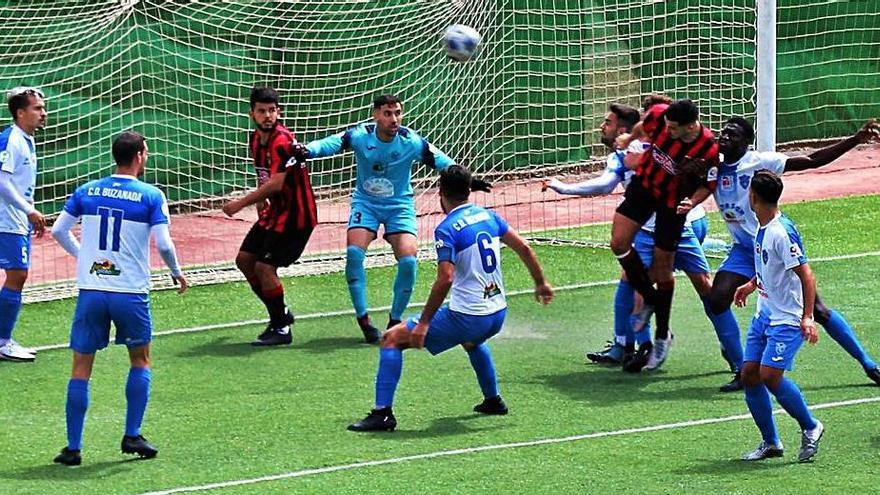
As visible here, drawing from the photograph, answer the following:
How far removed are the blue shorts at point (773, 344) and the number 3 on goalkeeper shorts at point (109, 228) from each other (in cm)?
358

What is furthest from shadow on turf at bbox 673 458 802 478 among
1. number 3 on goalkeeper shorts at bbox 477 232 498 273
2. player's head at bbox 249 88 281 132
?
player's head at bbox 249 88 281 132

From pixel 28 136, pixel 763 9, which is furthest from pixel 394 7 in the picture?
pixel 28 136

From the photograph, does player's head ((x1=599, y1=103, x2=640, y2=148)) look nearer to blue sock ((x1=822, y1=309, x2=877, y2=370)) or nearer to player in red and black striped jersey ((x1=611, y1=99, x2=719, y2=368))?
player in red and black striped jersey ((x1=611, y1=99, x2=719, y2=368))

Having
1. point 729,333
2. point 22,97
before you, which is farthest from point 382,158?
point 729,333

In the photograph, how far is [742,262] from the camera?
10.5m

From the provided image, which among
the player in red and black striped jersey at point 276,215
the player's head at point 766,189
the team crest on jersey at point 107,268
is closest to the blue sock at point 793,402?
the player's head at point 766,189

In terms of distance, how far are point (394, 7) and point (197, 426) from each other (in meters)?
8.43

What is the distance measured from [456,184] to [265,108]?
10.1 feet

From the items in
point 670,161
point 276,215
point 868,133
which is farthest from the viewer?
point 276,215

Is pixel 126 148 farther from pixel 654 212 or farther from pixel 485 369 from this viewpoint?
pixel 654 212

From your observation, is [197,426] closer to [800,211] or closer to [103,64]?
[103,64]

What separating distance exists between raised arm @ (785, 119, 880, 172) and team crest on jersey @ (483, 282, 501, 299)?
234 centimetres

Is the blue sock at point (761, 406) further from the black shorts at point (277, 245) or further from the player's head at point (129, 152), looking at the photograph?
the black shorts at point (277, 245)

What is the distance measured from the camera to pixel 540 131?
18.0 meters
